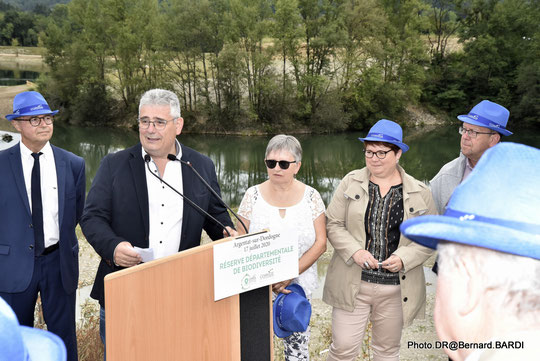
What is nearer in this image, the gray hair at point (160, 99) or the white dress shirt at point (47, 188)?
the gray hair at point (160, 99)

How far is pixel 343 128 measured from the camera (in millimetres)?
29969

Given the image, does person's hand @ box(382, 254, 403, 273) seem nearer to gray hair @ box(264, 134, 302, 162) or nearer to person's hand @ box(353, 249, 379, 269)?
person's hand @ box(353, 249, 379, 269)

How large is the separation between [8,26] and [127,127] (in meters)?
38.7

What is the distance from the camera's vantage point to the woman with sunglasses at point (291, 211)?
9.51 ft

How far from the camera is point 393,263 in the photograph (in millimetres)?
2775

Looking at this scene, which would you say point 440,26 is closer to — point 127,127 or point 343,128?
point 343,128

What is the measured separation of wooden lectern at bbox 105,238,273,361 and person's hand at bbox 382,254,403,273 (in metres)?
1.02

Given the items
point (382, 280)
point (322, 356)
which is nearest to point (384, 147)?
point (382, 280)

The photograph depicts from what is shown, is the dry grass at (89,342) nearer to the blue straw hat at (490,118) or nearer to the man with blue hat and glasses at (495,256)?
the blue straw hat at (490,118)

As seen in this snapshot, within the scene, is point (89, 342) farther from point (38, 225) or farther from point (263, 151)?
point (263, 151)

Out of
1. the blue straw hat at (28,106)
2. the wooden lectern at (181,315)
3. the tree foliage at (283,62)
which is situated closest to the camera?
the wooden lectern at (181,315)

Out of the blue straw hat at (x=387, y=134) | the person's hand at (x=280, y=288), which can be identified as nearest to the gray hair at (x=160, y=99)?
the person's hand at (x=280, y=288)

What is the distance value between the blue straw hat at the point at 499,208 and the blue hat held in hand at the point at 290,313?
154cm

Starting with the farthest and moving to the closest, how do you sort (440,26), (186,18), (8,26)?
1. (8,26)
2. (440,26)
3. (186,18)
